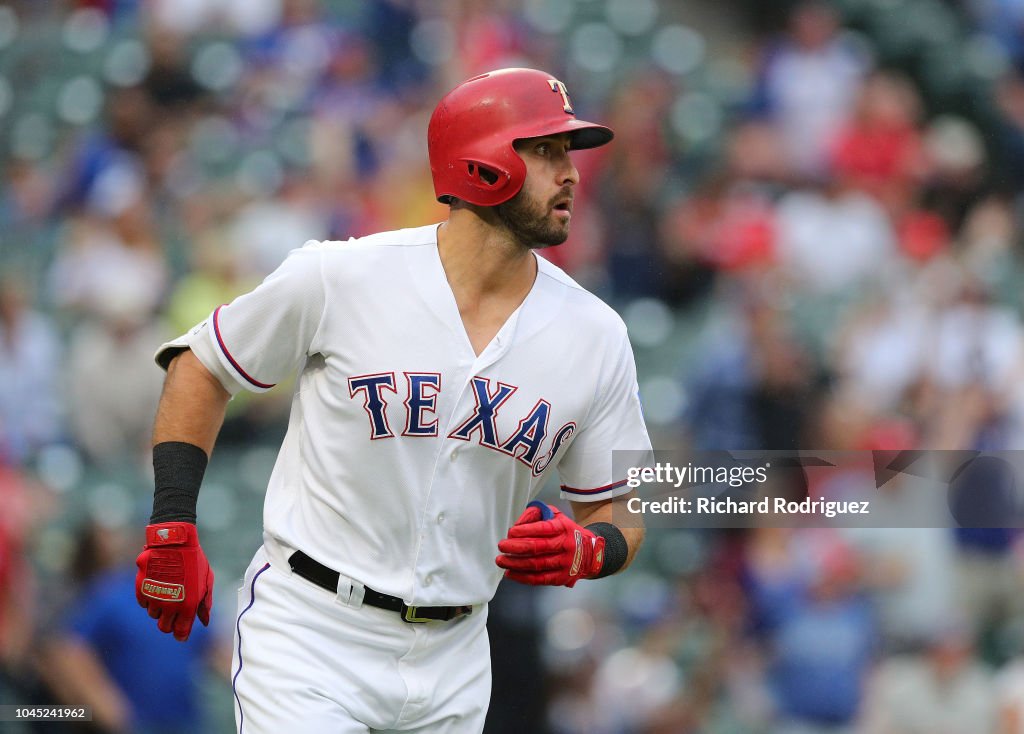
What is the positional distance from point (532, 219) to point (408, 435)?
590 mm

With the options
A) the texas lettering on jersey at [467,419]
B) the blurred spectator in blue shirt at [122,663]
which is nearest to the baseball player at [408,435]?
the texas lettering on jersey at [467,419]

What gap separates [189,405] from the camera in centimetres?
319

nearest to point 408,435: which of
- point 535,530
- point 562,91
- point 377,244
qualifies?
point 535,530

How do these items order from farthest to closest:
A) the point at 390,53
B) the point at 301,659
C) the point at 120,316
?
the point at 390,53 < the point at 120,316 < the point at 301,659

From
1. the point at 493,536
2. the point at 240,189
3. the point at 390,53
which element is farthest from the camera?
the point at 390,53

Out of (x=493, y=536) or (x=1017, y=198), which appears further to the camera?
(x=1017, y=198)

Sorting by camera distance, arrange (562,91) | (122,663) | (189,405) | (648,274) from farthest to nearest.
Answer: (648,274), (122,663), (562,91), (189,405)

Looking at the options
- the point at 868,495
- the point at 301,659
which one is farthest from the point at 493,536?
the point at 868,495

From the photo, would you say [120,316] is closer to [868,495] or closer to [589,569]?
[868,495]

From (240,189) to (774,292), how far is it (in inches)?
119

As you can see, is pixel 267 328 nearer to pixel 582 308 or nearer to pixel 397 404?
pixel 397 404

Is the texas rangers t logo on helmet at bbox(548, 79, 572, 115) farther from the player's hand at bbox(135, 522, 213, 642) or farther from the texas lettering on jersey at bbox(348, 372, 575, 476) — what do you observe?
the player's hand at bbox(135, 522, 213, 642)

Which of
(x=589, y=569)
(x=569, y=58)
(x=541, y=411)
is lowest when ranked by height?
(x=589, y=569)

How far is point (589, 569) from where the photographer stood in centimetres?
314
